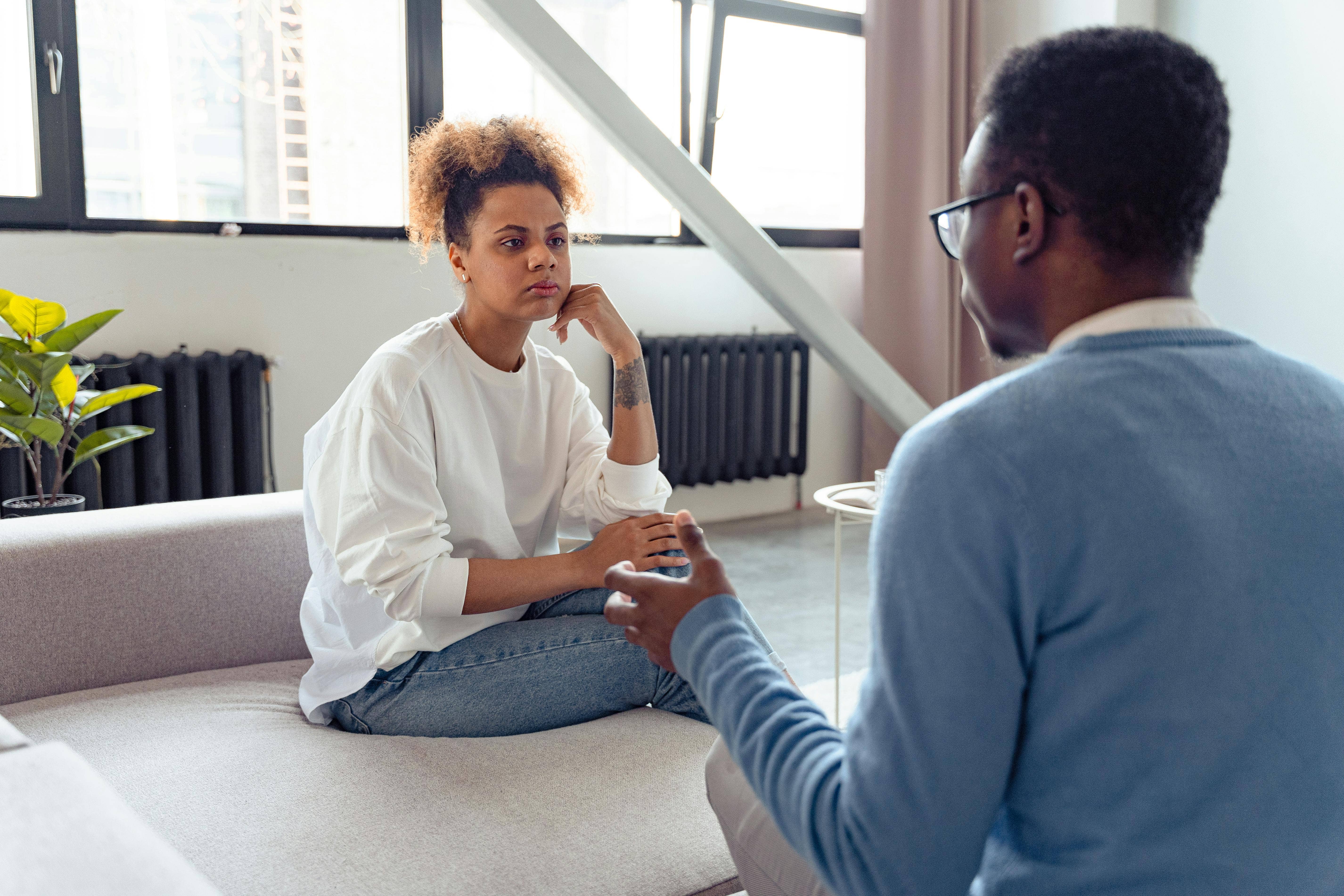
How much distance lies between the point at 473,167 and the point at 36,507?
1.27 m

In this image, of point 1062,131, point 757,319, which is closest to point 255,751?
point 1062,131

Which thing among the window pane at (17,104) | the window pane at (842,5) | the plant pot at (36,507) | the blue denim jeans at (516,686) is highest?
the window pane at (842,5)

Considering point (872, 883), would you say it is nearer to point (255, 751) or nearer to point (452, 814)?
point (452, 814)

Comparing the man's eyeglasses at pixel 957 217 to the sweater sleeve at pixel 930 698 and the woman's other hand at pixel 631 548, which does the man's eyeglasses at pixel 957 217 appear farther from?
the woman's other hand at pixel 631 548

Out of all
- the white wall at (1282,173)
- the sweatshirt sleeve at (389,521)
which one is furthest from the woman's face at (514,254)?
the white wall at (1282,173)

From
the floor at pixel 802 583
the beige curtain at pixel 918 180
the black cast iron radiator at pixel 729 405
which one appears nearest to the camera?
the floor at pixel 802 583

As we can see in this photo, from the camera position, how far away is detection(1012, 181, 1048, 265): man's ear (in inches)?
24.2

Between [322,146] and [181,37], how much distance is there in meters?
0.47

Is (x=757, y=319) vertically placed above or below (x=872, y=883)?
above

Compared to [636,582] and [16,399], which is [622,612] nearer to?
[636,582]

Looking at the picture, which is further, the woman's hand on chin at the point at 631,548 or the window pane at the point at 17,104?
the window pane at the point at 17,104

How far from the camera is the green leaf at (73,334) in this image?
220cm

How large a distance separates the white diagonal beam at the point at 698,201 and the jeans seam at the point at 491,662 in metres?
0.67

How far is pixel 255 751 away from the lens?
1265mm
